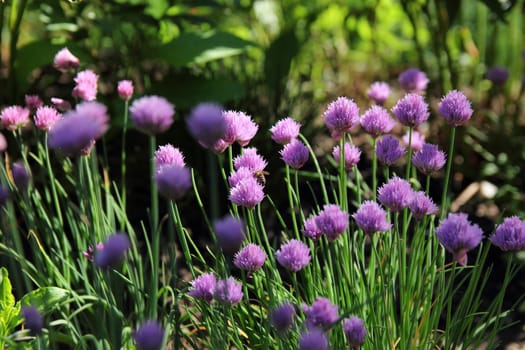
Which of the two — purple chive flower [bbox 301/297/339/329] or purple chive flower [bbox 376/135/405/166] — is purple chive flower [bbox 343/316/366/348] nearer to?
purple chive flower [bbox 301/297/339/329]

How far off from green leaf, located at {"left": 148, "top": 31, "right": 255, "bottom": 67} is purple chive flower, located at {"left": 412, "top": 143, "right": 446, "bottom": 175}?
1.02 meters

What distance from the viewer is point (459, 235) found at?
1023 mm

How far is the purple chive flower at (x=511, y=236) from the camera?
1130 mm

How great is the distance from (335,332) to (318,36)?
7.40 ft

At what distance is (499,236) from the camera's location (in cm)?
114

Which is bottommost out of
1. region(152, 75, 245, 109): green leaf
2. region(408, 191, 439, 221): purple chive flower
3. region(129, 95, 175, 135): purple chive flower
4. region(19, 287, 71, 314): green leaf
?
region(19, 287, 71, 314): green leaf

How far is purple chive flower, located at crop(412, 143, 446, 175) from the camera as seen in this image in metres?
1.24

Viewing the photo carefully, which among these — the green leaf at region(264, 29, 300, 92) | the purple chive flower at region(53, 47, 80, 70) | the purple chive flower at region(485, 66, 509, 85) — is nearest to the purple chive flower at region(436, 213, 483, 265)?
the purple chive flower at region(53, 47, 80, 70)

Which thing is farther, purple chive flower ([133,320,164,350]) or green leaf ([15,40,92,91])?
green leaf ([15,40,92,91])

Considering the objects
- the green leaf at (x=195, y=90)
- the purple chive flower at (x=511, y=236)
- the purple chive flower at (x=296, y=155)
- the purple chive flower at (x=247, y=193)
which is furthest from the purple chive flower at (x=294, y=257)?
the green leaf at (x=195, y=90)

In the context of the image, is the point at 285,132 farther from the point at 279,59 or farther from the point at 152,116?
the point at 279,59

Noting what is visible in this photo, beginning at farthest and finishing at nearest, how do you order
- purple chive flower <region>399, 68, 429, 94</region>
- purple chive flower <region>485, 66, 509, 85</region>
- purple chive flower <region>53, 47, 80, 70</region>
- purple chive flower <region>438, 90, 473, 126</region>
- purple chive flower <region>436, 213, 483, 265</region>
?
purple chive flower <region>485, 66, 509, 85</region>, purple chive flower <region>399, 68, 429, 94</region>, purple chive flower <region>53, 47, 80, 70</region>, purple chive flower <region>438, 90, 473, 126</region>, purple chive flower <region>436, 213, 483, 265</region>

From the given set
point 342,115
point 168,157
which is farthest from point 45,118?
point 342,115

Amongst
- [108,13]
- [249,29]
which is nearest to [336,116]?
[108,13]
